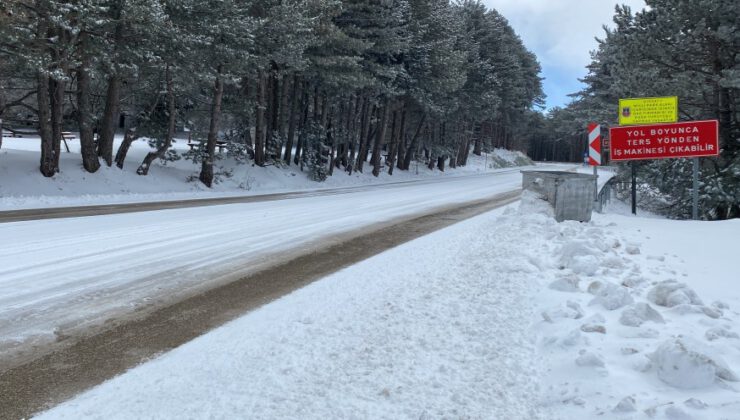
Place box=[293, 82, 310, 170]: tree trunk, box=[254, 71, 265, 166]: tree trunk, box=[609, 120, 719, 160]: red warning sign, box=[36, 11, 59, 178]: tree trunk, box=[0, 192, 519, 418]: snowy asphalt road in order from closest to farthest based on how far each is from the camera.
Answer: box=[0, 192, 519, 418]: snowy asphalt road < box=[609, 120, 719, 160]: red warning sign < box=[36, 11, 59, 178]: tree trunk < box=[254, 71, 265, 166]: tree trunk < box=[293, 82, 310, 170]: tree trunk

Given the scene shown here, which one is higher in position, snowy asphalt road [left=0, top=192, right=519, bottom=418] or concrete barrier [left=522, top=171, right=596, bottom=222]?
concrete barrier [left=522, top=171, right=596, bottom=222]

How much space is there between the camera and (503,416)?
9.00ft

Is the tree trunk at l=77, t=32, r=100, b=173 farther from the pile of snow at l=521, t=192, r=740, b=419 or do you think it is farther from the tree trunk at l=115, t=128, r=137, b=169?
the pile of snow at l=521, t=192, r=740, b=419

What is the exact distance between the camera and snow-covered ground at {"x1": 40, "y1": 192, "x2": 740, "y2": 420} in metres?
2.81

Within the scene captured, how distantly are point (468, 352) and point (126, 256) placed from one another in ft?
17.2

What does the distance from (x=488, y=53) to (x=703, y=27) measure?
111 feet

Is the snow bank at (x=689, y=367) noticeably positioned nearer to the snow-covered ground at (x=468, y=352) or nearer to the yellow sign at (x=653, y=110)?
the snow-covered ground at (x=468, y=352)

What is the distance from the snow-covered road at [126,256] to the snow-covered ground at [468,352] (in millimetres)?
1389

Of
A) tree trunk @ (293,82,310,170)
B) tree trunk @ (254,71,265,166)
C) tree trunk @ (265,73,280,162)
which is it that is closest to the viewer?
tree trunk @ (254,71,265,166)

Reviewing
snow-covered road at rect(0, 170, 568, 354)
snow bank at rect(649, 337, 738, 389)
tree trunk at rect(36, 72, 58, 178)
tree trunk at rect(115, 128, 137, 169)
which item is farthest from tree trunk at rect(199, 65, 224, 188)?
snow bank at rect(649, 337, 738, 389)

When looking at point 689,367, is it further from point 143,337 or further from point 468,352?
point 143,337

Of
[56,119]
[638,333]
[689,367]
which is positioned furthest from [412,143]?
[689,367]

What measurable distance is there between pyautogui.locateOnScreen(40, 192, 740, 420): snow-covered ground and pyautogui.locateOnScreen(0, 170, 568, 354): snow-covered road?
1389 millimetres

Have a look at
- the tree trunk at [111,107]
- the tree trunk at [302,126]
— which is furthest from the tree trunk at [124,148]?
the tree trunk at [302,126]
